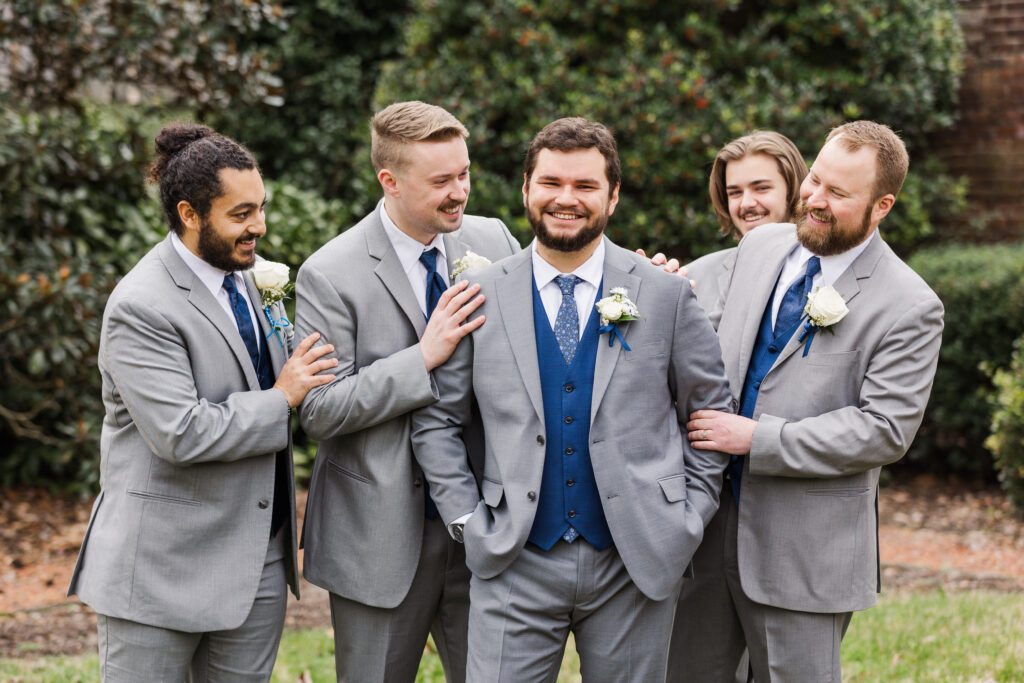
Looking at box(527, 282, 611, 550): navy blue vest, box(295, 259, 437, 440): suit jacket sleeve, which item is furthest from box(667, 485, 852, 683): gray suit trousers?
box(295, 259, 437, 440): suit jacket sleeve

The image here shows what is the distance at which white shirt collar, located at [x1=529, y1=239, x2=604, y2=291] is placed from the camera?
11.5ft

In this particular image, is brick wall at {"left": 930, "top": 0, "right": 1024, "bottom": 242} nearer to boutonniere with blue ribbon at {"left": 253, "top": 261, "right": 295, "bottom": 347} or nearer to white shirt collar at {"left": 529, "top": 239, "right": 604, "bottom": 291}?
white shirt collar at {"left": 529, "top": 239, "right": 604, "bottom": 291}

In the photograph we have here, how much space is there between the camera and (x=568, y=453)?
11.1ft

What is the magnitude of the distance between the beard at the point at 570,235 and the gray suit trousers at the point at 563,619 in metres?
0.99

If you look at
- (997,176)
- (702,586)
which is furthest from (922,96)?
(702,586)

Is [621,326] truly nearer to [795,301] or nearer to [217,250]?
[795,301]

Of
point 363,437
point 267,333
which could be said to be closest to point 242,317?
point 267,333

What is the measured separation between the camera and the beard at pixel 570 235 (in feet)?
11.2

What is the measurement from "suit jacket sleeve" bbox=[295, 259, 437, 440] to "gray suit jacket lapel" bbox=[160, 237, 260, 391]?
24cm

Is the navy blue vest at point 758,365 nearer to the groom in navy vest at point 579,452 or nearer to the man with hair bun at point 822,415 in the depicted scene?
the man with hair bun at point 822,415

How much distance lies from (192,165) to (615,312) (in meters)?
1.51

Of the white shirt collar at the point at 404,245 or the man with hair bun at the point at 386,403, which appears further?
the white shirt collar at the point at 404,245

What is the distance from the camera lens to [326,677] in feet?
17.2

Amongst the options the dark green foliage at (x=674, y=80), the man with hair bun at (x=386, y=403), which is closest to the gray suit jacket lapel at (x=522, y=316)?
the man with hair bun at (x=386, y=403)
